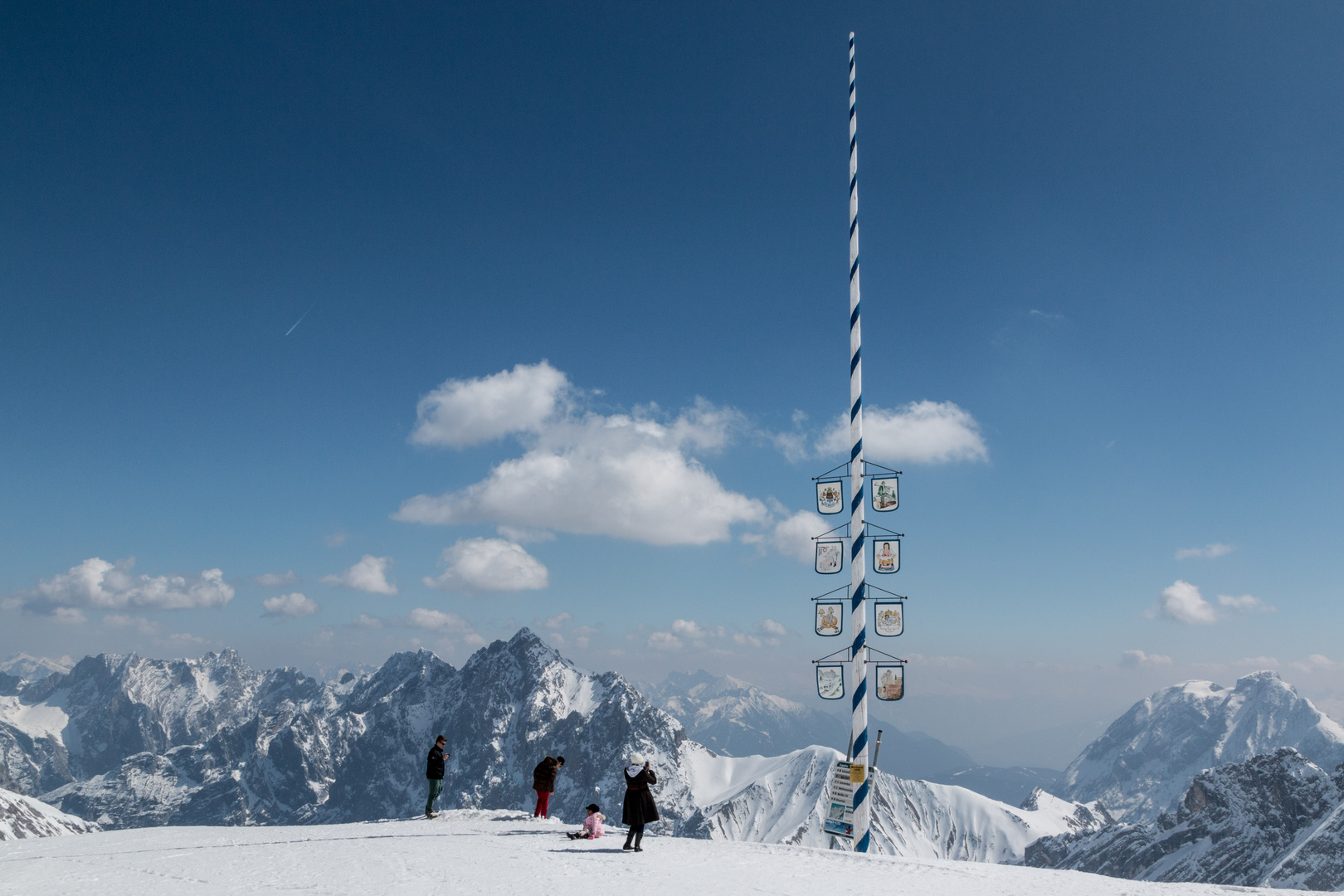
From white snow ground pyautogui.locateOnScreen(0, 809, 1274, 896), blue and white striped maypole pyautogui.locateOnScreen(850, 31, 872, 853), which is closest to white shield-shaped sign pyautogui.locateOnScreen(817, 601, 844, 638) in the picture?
blue and white striped maypole pyautogui.locateOnScreen(850, 31, 872, 853)

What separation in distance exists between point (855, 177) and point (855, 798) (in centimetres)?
1946

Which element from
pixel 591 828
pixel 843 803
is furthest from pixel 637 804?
pixel 843 803

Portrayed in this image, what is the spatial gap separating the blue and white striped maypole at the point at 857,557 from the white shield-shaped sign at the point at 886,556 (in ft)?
2.54

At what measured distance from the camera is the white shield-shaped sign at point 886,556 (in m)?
23.5

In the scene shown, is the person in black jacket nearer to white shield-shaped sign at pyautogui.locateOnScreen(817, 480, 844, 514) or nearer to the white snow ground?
the white snow ground

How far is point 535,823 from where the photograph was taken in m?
22.3

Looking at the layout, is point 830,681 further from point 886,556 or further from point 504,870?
point 504,870

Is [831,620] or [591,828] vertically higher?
[831,620]

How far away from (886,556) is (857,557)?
49.6 inches

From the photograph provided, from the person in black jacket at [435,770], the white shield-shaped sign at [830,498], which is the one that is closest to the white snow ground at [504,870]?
the person in black jacket at [435,770]

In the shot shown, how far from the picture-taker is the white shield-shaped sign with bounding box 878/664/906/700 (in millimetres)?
22969

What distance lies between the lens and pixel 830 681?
77.3ft

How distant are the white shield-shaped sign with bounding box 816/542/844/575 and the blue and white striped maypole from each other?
529 millimetres

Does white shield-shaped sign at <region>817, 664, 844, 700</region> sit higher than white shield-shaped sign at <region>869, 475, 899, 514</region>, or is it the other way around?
white shield-shaped sign at <region>869, 475, 899, 514</region>
